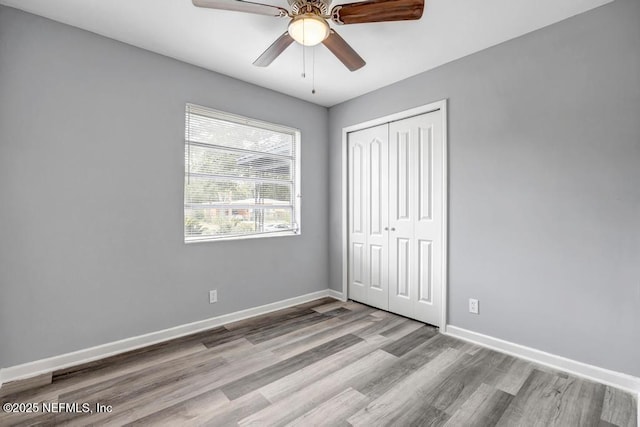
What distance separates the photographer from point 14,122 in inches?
80.7

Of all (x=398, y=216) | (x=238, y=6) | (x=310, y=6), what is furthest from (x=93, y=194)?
(x=398, y=216)

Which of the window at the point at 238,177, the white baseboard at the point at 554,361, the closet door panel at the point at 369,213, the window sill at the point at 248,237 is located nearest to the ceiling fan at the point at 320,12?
the window at the point at 238,177

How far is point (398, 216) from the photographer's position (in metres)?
3.29

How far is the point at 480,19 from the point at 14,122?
11.2 feet

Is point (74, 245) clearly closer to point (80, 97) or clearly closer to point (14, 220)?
point (14, 220)

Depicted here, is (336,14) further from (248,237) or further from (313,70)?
(248,237)

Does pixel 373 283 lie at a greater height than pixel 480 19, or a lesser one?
lesser

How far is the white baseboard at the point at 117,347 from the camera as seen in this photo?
2.07 m

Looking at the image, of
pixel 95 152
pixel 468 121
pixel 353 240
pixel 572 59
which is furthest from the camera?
pixel 353 240

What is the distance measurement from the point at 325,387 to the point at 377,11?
236 cm

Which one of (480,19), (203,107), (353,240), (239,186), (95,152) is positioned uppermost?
(480,19)

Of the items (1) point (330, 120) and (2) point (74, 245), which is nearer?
(2) point (74, 245)

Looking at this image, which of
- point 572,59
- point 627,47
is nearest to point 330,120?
point 572,59

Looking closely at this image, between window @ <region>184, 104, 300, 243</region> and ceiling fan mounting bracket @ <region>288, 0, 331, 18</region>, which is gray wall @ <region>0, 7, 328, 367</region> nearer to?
window @ <region>184, 104, 300, 243</region>
